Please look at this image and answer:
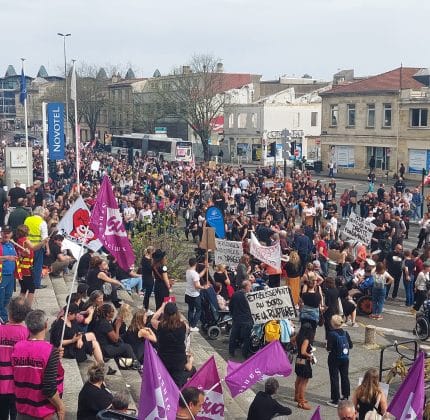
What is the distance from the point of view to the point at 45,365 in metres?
6.34

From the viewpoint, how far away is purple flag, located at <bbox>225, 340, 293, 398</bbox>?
8.59 m

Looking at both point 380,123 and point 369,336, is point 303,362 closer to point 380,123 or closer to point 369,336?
point 369,336

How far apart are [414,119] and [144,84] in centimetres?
5014

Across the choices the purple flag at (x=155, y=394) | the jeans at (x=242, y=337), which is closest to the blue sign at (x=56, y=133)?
the jeans at (x=242, y=337)

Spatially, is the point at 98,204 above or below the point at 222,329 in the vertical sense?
above

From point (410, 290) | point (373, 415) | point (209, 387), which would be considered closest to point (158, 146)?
point (410, 290)

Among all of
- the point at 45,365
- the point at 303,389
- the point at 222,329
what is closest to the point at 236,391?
the point at 303,389

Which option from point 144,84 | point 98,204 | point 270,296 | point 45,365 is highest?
point 144,84

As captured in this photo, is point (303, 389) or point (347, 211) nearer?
point (303, 389)

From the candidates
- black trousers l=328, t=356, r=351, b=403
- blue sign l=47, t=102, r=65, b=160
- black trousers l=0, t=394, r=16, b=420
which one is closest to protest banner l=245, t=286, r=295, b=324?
black trousers l=328, t=356, r=351, b=403

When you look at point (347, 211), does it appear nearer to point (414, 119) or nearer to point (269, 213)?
point (269, 213)

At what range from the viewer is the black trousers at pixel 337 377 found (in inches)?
400

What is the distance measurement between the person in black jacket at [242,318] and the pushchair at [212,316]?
1.03 metres

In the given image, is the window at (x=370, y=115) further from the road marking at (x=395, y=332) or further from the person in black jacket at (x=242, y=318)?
the person in black jacket at (x=242, y=318)
